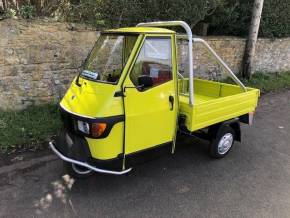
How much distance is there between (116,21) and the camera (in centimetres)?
687

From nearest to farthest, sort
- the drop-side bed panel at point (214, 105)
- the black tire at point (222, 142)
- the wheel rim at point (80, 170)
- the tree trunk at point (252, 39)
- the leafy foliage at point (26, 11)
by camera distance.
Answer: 1. the wheel rim at point (80, 170)
2. the drop-side bed panel at point (214, 105)
3. the black tire at point (222, 142)
4. the leafy foliage at point (26, 11)
5. the tree trunk at point (252, 39)

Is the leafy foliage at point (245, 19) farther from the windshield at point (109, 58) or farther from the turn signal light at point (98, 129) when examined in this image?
the turn signal light at point (98, 129)

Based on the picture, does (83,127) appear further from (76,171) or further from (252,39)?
(252,39)

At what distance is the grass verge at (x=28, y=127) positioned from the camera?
16.2 feet

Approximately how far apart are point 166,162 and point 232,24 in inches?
251

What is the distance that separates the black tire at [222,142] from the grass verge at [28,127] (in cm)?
262

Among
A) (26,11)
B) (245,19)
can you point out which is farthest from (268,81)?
(26,11)

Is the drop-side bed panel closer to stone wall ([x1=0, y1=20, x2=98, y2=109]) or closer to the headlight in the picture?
the headlight

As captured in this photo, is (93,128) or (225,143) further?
(225,143)

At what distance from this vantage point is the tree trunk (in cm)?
882

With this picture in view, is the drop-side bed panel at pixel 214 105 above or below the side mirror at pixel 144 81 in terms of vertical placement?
below

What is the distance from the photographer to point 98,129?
352 cm

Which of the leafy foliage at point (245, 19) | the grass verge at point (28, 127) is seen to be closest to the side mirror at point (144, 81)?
the grass verge at point (28, 127)

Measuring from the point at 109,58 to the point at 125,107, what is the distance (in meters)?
0.79
